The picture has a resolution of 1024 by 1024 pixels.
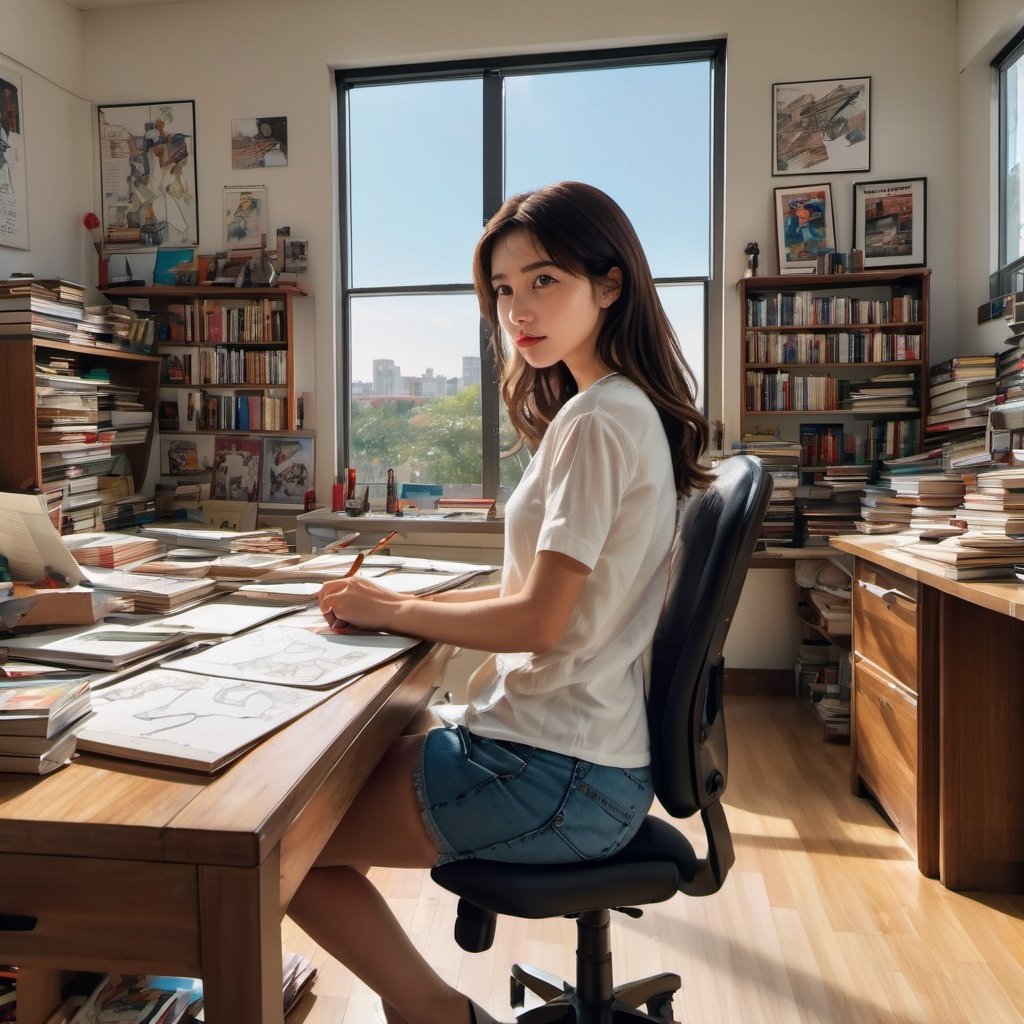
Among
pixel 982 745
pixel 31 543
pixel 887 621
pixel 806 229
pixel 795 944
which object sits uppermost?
pixel 806 229

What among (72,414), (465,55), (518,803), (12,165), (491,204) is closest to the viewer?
(518,803)

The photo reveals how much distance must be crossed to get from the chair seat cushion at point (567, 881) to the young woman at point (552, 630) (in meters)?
0.02

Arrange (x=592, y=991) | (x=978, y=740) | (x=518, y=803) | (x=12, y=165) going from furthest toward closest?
(x=12, y=165) → (x=978, y=740) → (x=592, y=991) → (x=518, y=803)

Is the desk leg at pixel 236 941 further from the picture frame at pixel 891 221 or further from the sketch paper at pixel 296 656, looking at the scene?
the picture frame at pixel 891 221

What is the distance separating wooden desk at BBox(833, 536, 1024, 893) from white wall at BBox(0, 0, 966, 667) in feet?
5.89

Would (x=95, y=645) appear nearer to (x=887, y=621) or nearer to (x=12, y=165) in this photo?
(x=887, y=621)

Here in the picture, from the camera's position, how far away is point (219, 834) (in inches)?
23.6

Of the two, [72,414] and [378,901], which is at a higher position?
[72,414]

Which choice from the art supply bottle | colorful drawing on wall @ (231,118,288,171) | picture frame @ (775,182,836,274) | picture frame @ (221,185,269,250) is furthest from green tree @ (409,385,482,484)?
picture frame @ (775,182,836,274)

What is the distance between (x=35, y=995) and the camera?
1.25 metres

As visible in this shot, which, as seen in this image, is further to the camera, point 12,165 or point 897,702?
point 12,165

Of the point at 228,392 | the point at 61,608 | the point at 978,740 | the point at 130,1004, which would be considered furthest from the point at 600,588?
the point at 228,392

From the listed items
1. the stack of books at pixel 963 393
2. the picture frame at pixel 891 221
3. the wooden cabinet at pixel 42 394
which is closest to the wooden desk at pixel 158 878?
the wooden cabinet at pixel 42 394

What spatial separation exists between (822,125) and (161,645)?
146 inches
